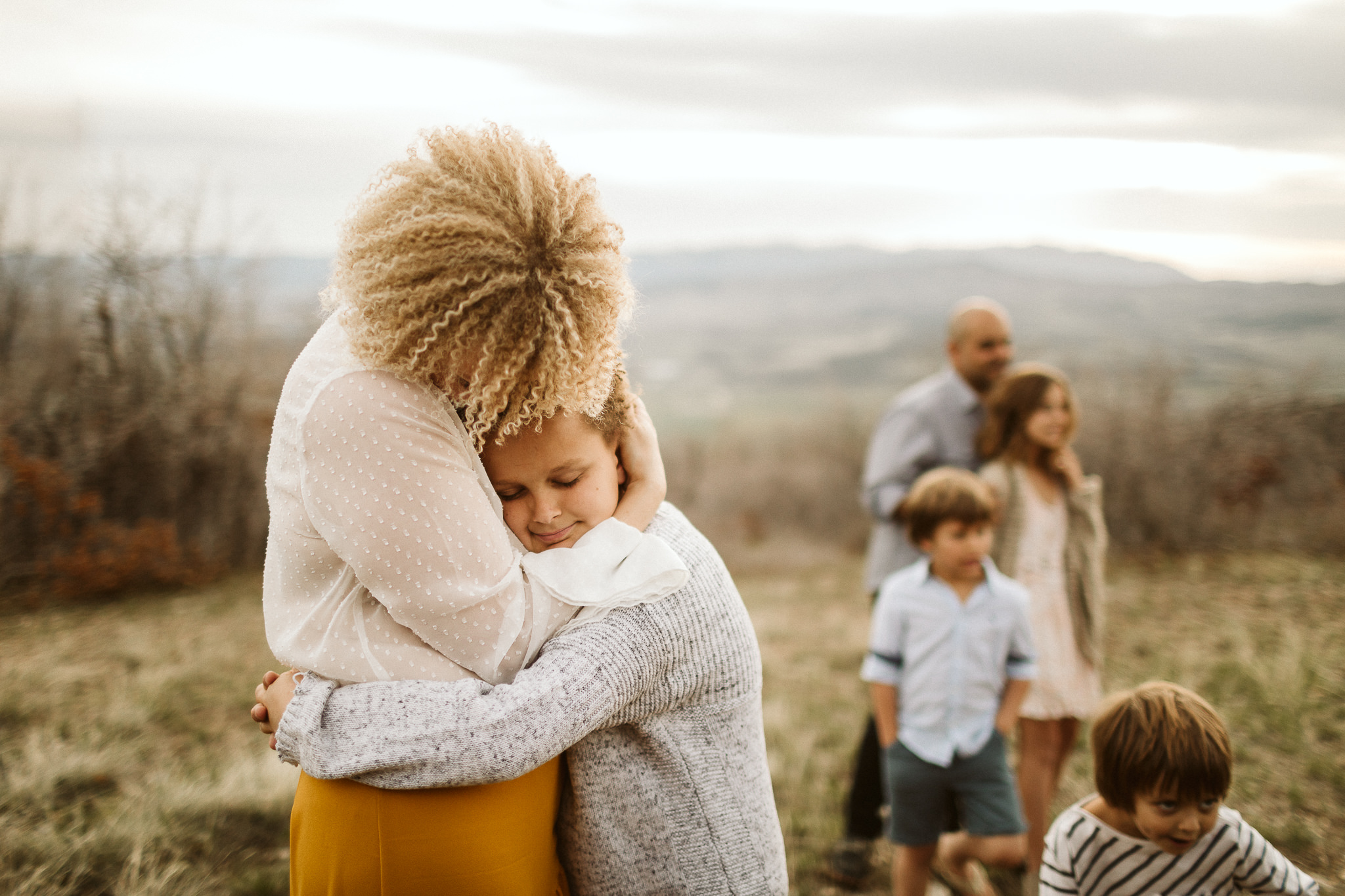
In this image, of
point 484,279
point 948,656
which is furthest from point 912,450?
point 484,279

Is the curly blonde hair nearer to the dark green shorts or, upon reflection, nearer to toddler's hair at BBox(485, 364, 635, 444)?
toddler's hair at BBox(485, 364, 635, 444)

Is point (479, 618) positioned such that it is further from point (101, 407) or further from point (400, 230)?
point (101, 407)

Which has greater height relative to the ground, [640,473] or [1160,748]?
[640,473]

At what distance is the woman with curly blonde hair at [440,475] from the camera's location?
4.94ft

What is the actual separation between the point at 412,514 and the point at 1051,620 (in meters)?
3.45

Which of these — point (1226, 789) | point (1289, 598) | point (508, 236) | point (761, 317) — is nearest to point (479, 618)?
point (508, 236)

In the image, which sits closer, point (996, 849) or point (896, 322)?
point (996, 849)

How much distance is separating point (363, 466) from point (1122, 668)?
7715 millimetres

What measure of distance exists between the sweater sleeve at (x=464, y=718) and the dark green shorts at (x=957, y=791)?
217 centimetres

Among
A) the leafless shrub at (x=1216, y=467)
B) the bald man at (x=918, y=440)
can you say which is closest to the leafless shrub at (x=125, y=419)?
the bald man at (x=918, y=440)

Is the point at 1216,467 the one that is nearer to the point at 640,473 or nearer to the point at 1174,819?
the point at 1174,819

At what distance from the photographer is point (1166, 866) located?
7.64ft

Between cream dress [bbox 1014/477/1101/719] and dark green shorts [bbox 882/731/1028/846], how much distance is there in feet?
2.24

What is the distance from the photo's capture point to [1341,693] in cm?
613
